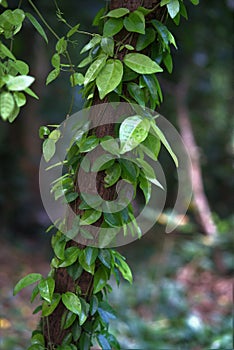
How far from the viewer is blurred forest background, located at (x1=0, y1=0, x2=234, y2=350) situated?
3205 millimetres

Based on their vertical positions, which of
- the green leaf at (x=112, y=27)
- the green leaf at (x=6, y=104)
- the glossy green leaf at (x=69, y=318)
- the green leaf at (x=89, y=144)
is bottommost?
the glossy green leaf at (x=69, y=318)

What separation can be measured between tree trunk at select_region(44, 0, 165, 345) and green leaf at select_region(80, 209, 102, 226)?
5 cm

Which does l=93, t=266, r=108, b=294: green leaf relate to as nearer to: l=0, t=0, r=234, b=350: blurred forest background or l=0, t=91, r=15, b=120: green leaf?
l=0, t=91, r=15, b=120: green leaf

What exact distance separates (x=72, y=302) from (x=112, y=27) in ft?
2.39

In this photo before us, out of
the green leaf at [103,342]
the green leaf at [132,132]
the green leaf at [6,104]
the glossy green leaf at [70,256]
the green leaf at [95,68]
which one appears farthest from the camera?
the green leaf at [103,342]

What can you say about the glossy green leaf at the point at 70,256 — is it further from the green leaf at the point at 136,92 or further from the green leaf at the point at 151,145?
the green leaf at the point at 136,92

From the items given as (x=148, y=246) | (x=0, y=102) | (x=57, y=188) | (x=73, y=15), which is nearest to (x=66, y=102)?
(x=73, y=15)

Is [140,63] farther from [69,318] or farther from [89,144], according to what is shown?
[69,318]

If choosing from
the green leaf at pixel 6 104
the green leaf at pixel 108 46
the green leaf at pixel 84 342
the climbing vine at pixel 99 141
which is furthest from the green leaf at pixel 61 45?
the green leaf at pixel 84 342

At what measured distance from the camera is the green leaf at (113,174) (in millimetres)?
1181

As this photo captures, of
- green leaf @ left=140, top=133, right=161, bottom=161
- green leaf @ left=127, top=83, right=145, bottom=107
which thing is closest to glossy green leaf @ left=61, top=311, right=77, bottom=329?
green leaf @ left=140, top=133, right=161, bottom=161

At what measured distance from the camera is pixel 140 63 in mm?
1098

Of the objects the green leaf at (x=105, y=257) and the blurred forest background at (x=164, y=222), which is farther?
the blurred forest background at (x=164, y=222)

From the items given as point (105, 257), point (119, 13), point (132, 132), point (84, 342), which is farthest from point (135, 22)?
point (84, 342)
